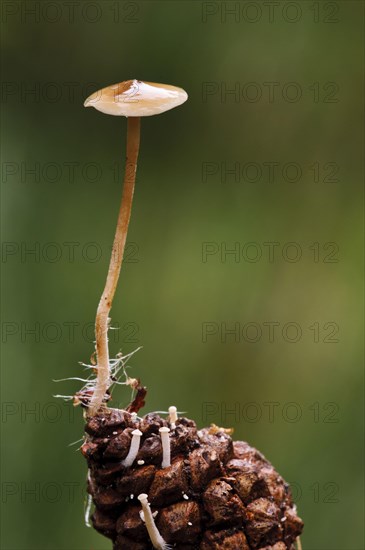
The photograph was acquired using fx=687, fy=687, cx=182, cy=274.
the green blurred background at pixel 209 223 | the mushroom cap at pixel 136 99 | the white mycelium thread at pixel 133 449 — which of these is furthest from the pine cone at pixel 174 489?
the green blurred background at pixel 209 223

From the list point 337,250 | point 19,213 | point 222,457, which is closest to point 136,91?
point 222,457

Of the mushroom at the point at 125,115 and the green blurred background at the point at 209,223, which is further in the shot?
the green blurred background at the point at 209,223

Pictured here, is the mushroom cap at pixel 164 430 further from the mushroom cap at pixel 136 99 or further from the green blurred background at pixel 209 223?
the green blurred background at pixel 209 223

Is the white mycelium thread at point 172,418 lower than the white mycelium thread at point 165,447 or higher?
higher

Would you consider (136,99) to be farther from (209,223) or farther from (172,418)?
(209,223)

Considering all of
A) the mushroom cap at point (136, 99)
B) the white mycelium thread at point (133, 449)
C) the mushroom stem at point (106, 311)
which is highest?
the mushroom cap at point (136, 99)

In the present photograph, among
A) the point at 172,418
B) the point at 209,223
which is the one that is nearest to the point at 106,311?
the point at 172,418

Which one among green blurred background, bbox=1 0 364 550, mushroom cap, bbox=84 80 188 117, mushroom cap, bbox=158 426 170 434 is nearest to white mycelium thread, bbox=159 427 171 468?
mushroom cap, bbox=158 426 170 434

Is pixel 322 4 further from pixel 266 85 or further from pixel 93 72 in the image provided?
pixel 93 72
